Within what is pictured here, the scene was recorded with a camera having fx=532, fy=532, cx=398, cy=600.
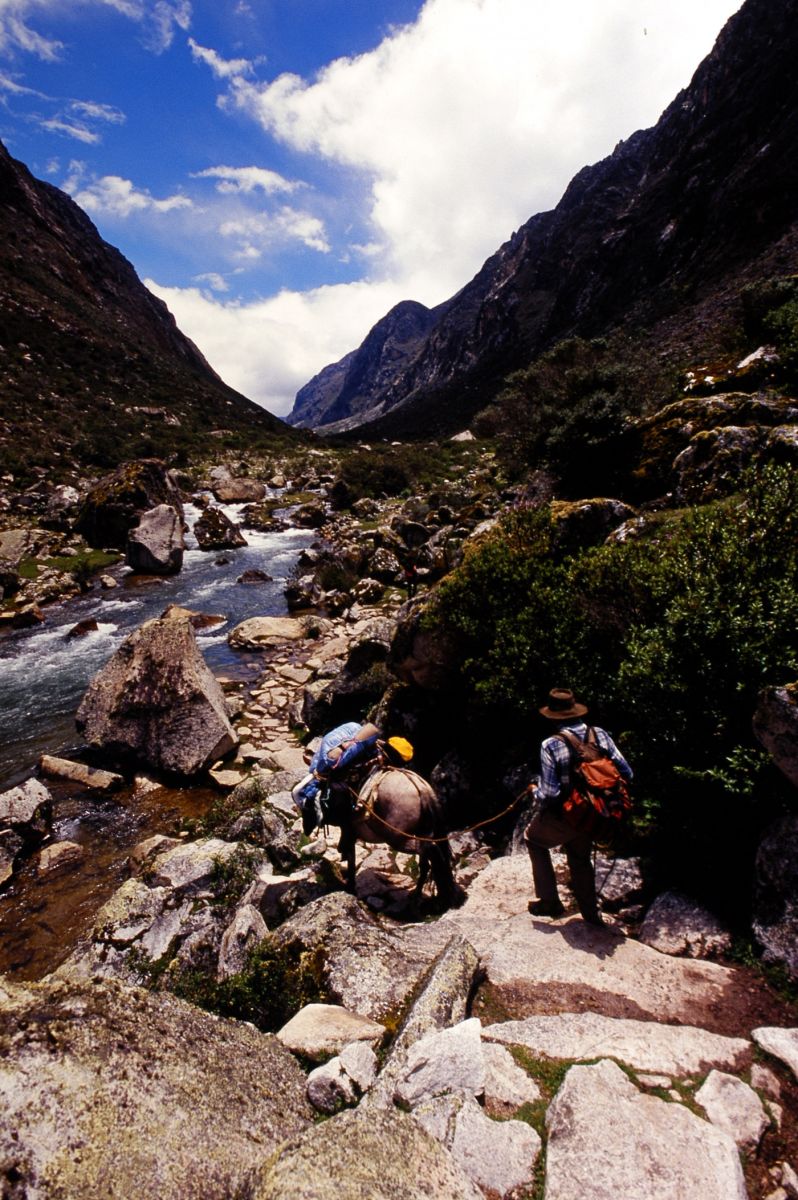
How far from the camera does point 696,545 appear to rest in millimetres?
6020

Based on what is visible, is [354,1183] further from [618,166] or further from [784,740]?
[618,166]

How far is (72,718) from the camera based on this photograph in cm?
1262

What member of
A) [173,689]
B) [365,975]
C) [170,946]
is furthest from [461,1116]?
[173,689]

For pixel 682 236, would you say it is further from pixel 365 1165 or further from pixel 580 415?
pixel 365 1165

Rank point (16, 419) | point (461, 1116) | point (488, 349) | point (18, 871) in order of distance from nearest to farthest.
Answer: point (461, 1116)
point (18, 871)
point (16, 419)
point (488, 349)

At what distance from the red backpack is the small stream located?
667 centimetres

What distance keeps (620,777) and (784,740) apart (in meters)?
1.25

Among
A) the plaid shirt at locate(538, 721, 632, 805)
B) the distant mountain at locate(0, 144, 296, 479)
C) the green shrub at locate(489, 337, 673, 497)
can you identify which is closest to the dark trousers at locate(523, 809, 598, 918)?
the plaid shirt at locate(538, 721, 632, 805)

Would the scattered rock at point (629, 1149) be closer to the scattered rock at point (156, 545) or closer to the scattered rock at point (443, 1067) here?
the scattered rock at point (443, 1067)

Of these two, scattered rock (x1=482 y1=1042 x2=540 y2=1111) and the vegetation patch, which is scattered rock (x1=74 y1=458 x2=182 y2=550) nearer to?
the vegetation patch

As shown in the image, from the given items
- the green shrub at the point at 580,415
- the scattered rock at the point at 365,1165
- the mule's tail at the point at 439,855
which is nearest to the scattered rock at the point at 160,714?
the mule's tail at the point at 439,855

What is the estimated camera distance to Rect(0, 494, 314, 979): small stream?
7383mm

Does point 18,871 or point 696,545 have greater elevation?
point 696,545

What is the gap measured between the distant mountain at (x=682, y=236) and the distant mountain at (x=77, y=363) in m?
36.7
